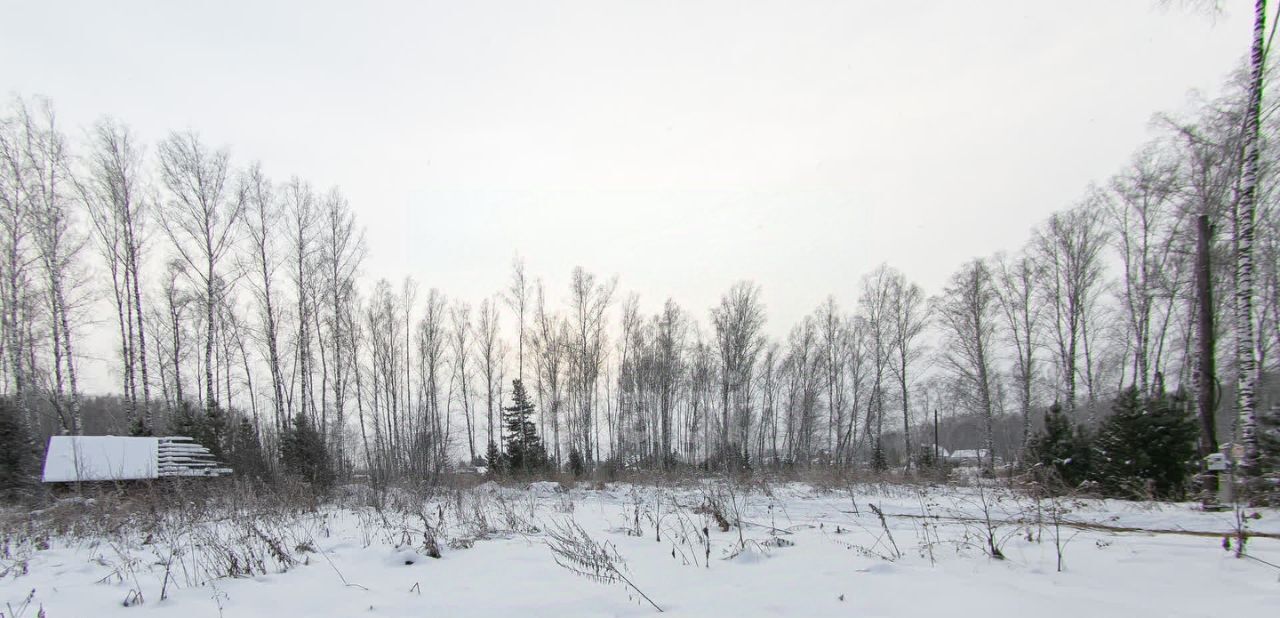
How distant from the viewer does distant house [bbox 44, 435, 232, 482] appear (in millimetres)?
12967

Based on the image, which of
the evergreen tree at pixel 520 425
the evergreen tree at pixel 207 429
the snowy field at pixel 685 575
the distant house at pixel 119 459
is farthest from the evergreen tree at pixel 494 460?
the snowy field at pixel 685 575

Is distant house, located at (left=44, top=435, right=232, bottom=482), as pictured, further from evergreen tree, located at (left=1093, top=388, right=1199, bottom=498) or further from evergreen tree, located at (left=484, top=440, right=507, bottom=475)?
evergreen tree, located at (left=1093, top=388, right=1199, bottom=498)

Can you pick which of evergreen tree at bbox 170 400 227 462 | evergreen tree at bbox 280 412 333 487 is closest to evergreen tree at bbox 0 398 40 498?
evergreen tree at bbox 170 400 227 462

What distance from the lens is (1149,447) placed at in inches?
450

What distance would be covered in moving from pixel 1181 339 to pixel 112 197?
126ft

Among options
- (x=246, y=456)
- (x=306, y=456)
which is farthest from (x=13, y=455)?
(x=306, y=456)

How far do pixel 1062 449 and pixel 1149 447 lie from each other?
365 centimetres

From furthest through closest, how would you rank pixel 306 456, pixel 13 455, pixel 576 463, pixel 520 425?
pixel 520 425 → pixel 576 463 → pixel 306 456 → pixel 13 455

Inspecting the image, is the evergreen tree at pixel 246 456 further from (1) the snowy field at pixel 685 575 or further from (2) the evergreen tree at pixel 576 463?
(2) the evergreen tree at pixel 576 463

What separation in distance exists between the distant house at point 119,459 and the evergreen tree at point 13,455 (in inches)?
15.2

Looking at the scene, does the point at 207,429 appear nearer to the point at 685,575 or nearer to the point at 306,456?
the point at 306,456

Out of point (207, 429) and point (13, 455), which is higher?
point (13, 455)

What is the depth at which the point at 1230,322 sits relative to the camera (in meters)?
18.8

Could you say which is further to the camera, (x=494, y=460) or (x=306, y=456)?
(x=494, y=460)
